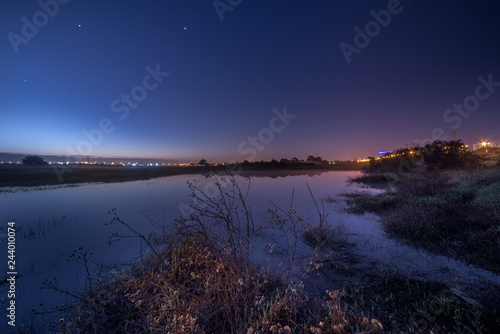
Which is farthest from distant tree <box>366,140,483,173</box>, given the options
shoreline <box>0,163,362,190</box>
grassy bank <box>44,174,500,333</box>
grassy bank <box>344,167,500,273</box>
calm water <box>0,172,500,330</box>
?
grassy bank <box>44,174,500,333</box>

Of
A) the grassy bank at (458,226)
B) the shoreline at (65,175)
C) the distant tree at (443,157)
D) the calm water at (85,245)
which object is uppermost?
the distant tree at (443,157)

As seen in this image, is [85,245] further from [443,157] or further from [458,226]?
[443,157]

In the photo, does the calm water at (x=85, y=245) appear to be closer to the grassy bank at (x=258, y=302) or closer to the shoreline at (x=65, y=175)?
the grassy bank at (x=258, y=302)

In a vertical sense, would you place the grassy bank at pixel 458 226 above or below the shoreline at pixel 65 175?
below

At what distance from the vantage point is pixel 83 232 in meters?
7.99

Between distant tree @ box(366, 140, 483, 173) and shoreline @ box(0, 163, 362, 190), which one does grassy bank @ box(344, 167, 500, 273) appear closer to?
shoreline @ box(0, 163, 362, 190)

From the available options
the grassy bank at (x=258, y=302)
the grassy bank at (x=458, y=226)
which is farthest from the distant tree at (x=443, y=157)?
the grassy bank at (x=258, y=302)

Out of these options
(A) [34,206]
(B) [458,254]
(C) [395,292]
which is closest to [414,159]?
(B) [458,254]

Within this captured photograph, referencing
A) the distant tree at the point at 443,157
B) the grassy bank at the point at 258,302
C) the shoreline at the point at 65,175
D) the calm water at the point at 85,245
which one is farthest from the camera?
the distant tree at the point at 443,157

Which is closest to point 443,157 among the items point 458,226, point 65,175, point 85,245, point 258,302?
point 458,226

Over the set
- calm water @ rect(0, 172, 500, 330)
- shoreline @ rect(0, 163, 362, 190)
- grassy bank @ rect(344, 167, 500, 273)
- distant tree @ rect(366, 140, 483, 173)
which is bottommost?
calm water @ rect(0, 172, 500, 330)

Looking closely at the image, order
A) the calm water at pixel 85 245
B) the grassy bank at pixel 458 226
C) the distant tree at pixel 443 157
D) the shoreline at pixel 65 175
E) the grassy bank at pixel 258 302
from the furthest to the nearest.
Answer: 1. the distant tree at pixel 443 157
2. the shoreline at pixel 65 175
3. the grassy bank at pixel 458 226
4. the calm water at pixel 85 245
5. the grassy bank at pixel 258 302

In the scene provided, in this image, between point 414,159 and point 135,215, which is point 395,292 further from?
point 414,159

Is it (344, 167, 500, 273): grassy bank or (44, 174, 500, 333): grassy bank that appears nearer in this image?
(44, 174, 500, 333): grassy bank
